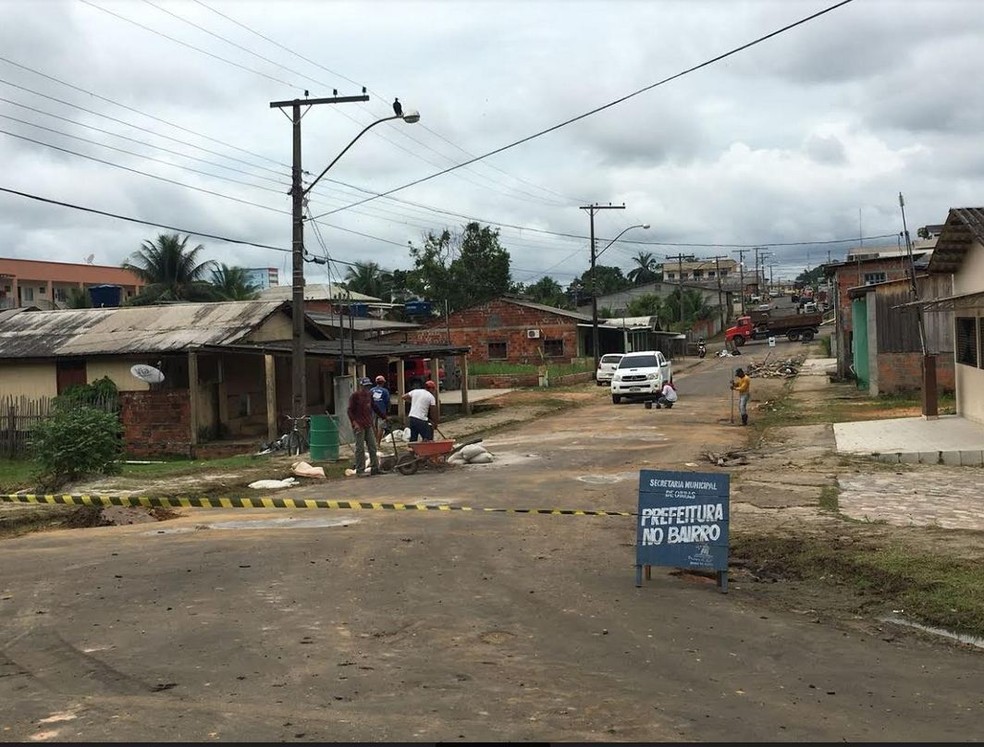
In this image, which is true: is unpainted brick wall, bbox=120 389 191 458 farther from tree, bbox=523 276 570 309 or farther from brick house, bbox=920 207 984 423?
tree, bbox=523 276 570 309

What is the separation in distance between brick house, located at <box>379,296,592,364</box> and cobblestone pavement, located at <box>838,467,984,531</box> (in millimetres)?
45235

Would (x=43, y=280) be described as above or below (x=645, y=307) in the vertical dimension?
above

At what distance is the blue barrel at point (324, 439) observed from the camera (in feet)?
66.7

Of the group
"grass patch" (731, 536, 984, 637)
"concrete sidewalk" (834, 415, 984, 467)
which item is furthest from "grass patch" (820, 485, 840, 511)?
"concrete sidewalk" (834, 415, 984, 467)

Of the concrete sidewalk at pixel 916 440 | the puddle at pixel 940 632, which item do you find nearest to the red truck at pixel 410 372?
the concrete sidewalk at pixel 916 440

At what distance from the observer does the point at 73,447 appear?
16.9m

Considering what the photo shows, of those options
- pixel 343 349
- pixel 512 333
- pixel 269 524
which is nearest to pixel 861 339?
pixel 343 349

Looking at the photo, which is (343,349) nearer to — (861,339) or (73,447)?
(73,447)

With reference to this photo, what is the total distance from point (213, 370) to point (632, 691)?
24285mm

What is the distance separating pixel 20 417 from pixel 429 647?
75.8 feet

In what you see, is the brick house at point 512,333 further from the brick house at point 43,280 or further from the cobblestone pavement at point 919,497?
the cobblestone pavement at point 919,497

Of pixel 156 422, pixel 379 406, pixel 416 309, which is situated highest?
pixel 416 309

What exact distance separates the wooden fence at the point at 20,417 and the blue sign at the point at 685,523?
20.2m

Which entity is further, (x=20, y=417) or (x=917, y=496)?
(x=20, y=417)
